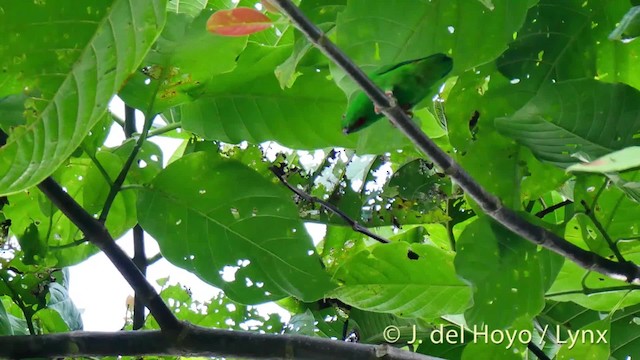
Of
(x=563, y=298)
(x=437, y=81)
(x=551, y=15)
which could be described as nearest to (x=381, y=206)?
(x=563, y=298)

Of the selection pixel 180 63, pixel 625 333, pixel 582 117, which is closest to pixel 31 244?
pixel 180 63

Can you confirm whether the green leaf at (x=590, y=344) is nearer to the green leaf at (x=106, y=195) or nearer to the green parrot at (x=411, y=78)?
the green parrot at (x=411, y=78)

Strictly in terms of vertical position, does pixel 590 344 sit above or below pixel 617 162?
below

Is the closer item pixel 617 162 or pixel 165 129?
pixel 617 162

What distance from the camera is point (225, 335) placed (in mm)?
812

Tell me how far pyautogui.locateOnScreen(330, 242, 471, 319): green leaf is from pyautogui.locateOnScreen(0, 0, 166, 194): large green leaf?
1.40 ft

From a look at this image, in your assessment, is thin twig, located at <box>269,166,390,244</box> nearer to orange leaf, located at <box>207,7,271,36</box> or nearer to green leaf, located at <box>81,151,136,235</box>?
green leaf, located at <box>81,151,136,235</box>

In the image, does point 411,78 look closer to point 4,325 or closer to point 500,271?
point 500,271

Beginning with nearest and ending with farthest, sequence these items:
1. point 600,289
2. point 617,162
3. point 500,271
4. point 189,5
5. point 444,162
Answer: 1. point 617,162
2. point 444,162
3. point 500,271
4. point 600,289
5. point 189,5

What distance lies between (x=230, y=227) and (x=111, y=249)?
0.16 meters

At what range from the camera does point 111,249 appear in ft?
2.60

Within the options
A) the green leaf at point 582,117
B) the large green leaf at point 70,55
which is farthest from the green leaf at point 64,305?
the green leaf at point 582,117

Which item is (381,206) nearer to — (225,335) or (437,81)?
(225,335)

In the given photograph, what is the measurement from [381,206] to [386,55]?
45 cm
